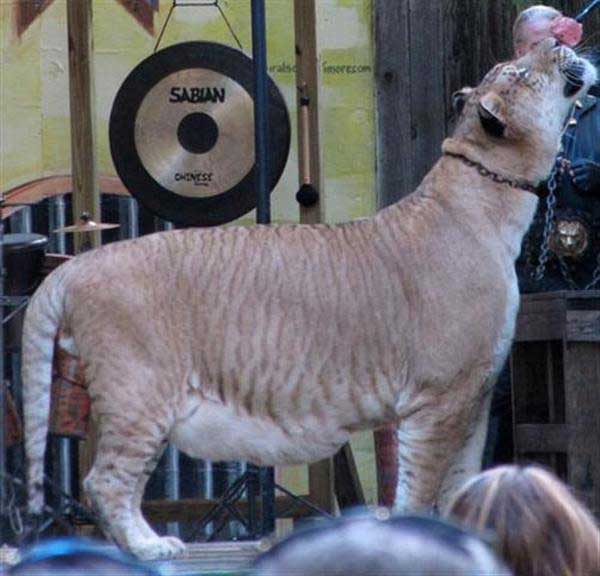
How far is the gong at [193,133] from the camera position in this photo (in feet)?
27.7

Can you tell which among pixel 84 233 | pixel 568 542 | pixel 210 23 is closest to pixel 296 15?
pixel 210 23

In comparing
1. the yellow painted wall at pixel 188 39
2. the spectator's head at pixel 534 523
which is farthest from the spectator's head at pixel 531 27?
the spectator's head at pixel 534 523

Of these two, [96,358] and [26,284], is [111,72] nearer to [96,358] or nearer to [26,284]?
[26,284]

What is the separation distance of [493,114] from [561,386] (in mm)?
1171

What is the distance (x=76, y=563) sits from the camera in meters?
2.17

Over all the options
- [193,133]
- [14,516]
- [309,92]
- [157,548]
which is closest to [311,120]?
[309,92]

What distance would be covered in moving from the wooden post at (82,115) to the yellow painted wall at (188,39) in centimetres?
49

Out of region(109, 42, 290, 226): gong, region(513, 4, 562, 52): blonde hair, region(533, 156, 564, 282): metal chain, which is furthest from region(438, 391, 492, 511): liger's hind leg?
region(109, 42, 290, 226): gong

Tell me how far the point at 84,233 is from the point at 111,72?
99 cm

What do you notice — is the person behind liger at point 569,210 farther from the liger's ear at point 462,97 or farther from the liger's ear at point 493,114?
the liger's ear at point 493,114

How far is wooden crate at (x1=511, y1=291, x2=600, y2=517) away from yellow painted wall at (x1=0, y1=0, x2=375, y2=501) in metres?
1.73

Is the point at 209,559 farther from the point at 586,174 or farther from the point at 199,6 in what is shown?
the point at 199,6

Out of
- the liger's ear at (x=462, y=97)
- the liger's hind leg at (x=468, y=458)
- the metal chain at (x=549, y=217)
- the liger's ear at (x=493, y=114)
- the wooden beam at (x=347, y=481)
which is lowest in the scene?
the wooden beam at (x=347, y=481)

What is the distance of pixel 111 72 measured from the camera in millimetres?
Result: 8930
